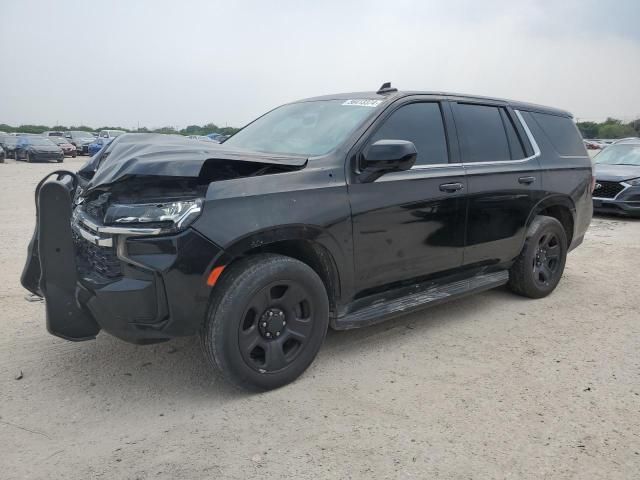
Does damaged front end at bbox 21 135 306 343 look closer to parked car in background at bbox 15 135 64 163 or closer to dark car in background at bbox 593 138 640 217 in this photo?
dark car in background at bbox 593 138 640 217

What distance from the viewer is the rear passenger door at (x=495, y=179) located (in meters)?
4.33

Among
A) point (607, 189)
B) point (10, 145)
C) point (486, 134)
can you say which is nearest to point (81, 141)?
point (10, 145)

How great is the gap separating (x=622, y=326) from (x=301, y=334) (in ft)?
9.58

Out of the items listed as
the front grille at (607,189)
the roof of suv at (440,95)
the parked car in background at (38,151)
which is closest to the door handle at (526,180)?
the roof of suv at (440,95)

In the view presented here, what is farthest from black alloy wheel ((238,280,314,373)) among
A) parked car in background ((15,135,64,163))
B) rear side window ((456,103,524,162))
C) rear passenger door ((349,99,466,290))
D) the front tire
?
parked car in background ((15,135,64,163))

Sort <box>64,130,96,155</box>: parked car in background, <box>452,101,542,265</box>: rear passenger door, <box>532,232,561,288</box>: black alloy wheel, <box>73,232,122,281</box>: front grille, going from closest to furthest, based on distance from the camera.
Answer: <box>73,232,122,281</box>: front grille → <box>452,101,542,265</box>: rear passenger door → <box>532,232,561,288</box>: black alloy wheel → <box>64,130,96,155</box>: parked car in background

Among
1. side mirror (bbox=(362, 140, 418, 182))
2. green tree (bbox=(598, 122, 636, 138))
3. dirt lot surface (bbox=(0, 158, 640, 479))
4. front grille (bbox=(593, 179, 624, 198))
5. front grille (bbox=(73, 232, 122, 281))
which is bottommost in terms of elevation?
dirt lot surface (bbox=(0, 158, 640, 479))

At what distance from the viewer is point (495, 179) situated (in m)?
4.48

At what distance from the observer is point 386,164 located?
3.46 meters

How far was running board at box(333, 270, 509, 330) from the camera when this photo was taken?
3.56m

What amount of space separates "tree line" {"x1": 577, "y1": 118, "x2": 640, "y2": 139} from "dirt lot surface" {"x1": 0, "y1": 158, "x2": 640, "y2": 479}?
6883 centimetres

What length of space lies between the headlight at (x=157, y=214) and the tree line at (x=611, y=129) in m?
70.4

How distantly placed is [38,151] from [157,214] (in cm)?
2978

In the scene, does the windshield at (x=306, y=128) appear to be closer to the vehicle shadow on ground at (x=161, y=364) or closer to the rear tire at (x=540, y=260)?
the vehicle shadow on ground at (x=161, y=364)
